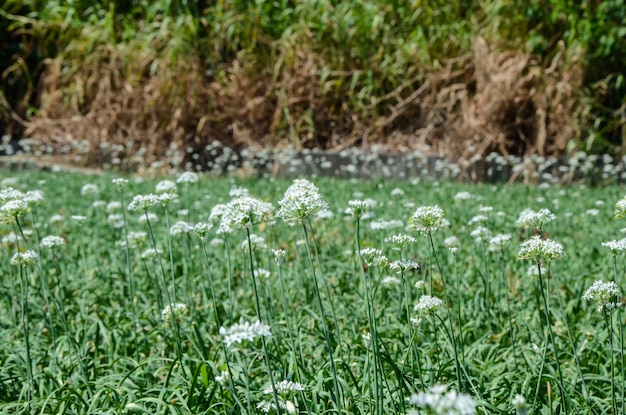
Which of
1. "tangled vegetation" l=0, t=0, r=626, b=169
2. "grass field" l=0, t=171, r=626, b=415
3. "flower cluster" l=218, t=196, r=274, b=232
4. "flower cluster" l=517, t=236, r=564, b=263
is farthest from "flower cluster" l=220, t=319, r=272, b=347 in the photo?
"tangled vegetation" l=0, t=0, r=626, b=169

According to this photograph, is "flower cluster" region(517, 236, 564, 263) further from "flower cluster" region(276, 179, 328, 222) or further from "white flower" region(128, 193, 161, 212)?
"white flower" region(128, 193, 161, 212)

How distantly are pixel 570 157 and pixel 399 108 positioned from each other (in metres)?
2.47

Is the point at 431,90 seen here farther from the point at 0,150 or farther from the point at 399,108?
Result: the point at 0,150

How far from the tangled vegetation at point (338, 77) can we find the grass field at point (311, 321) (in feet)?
12.1

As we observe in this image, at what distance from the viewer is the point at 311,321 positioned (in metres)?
3.01

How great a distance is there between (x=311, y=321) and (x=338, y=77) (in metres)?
7.00

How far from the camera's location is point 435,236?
4371 mm

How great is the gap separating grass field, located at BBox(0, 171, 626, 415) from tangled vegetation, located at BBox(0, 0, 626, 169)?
3.68 m

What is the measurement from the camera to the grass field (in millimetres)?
1668

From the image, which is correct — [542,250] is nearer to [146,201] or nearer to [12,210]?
[146,201]

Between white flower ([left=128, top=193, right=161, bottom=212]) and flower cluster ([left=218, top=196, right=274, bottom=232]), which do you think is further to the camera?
white flower ([left=128, top=193, right=161, bottom=212])

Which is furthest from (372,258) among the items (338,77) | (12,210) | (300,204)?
(338,77)

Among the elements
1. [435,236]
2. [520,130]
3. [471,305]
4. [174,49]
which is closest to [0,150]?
[174,49]

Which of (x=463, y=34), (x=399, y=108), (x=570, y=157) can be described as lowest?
(x=570, y=157)
